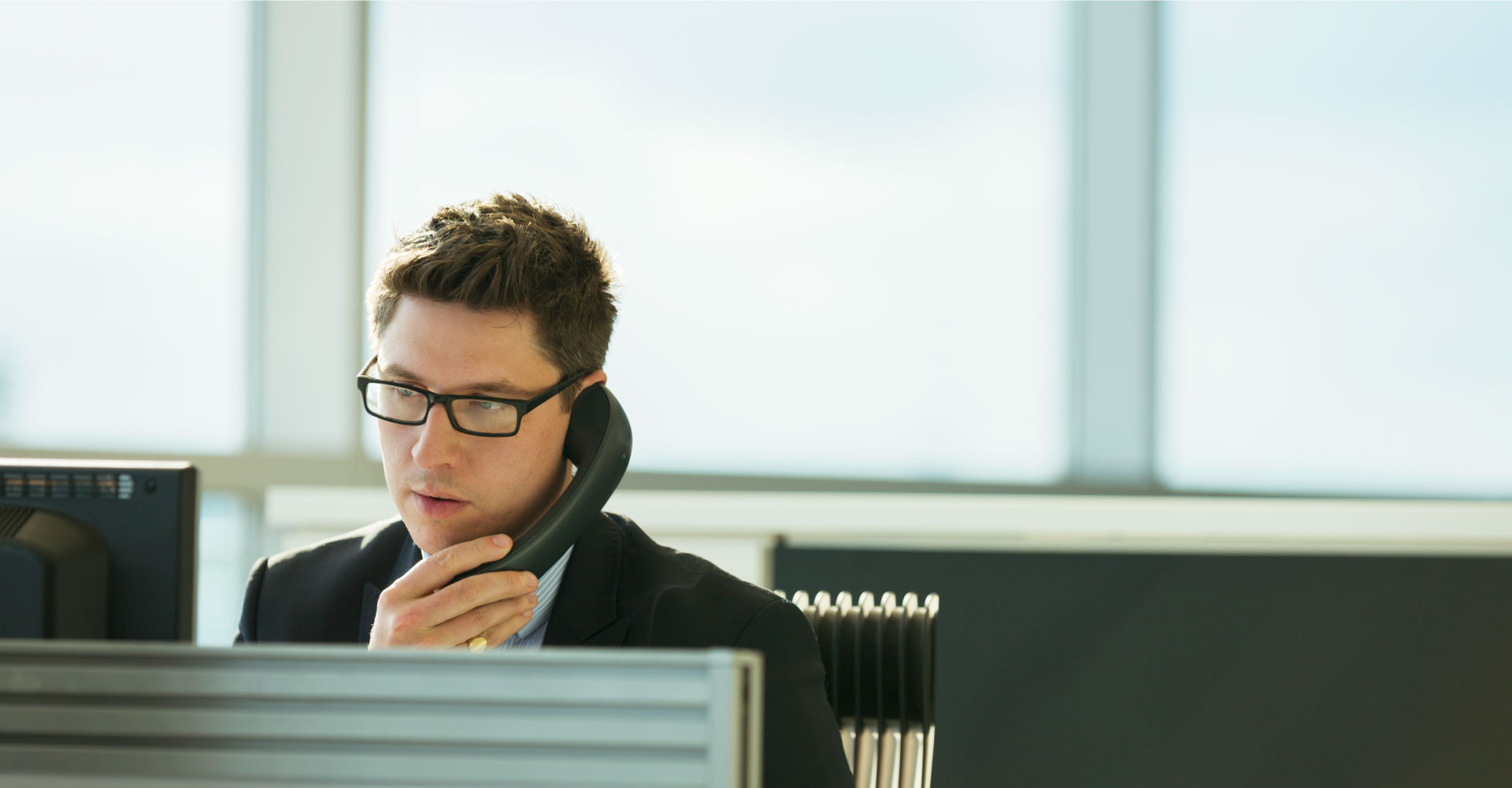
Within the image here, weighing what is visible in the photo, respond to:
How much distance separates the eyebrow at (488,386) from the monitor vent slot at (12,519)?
1.76 feet

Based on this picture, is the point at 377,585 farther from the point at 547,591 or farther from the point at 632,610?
the point at 632,610

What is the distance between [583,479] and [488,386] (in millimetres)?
146

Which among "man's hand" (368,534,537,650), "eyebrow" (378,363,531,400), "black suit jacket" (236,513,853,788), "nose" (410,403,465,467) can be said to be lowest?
"black suit jacket" (236,513,853,788)

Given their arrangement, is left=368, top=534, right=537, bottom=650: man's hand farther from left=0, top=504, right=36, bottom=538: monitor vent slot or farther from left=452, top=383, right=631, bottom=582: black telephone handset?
left=0, top=504, right=36, bottom=538: monitor vent slot

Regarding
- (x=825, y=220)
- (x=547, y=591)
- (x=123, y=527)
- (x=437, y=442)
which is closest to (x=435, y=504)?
(x=437, y=442)

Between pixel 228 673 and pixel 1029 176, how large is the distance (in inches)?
97.6

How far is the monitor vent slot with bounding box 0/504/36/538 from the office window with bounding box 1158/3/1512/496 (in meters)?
2.41

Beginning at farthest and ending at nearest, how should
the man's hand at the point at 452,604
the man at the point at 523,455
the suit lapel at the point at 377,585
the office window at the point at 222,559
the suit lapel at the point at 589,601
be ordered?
1. the office window at the point at 222,559
2. the suit lapel at the point at 377,585
3. the suit lapel at the point at 589,601
4. the man at the point at 523,455
5. the man's hand at the point at 452,604

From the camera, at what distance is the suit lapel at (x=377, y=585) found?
1.42 meters

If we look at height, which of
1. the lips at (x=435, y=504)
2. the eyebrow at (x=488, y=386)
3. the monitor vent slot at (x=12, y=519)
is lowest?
the lips at (x=435, y=504)

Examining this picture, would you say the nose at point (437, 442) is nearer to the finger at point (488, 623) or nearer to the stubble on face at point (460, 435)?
the stubble on face at point (460, 435)

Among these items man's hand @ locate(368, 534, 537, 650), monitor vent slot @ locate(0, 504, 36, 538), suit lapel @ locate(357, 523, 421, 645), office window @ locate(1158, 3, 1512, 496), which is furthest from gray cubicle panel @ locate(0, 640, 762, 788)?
office window @ locate(1158, 3, 1512, 496)

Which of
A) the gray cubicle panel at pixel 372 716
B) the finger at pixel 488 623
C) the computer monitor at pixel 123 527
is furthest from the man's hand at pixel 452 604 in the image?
the gray cubicle panel at pixel 372 716

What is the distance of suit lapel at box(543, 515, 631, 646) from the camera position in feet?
4.24
